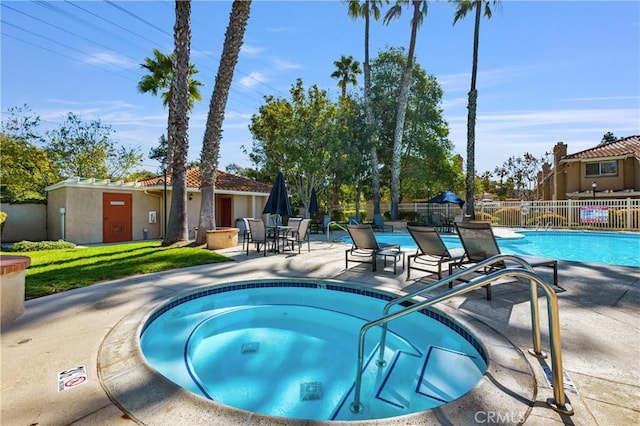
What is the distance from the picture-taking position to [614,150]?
71.2 ft

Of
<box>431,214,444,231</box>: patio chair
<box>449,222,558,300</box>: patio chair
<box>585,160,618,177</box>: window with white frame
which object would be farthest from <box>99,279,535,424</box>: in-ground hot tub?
<box>585,160,618,177</box>: window with white frame

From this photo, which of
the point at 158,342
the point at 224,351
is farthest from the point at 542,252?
the point at 158,342

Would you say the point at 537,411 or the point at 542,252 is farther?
the point at 542,252

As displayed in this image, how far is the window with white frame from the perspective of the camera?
21.5 metres

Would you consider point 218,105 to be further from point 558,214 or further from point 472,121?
point 558,214

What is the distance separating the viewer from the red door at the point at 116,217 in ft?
49.9

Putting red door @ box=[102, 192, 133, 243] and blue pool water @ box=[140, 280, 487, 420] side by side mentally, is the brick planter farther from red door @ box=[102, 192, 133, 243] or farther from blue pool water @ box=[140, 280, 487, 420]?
red door @ box=[102, 192, 133, 243]

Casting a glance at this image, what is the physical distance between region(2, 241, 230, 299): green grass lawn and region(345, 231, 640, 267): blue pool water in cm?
745

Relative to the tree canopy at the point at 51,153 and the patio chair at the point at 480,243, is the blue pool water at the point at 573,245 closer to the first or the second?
the patio chair at the point at 480,243

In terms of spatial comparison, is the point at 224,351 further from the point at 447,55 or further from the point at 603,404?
the point at 447,55

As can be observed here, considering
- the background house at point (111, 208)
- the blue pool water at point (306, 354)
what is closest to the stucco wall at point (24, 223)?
the background house at point (111, 208)

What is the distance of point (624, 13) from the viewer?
987 centimetres

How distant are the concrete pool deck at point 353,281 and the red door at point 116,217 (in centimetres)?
1118

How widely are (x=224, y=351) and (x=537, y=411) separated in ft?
11.0
